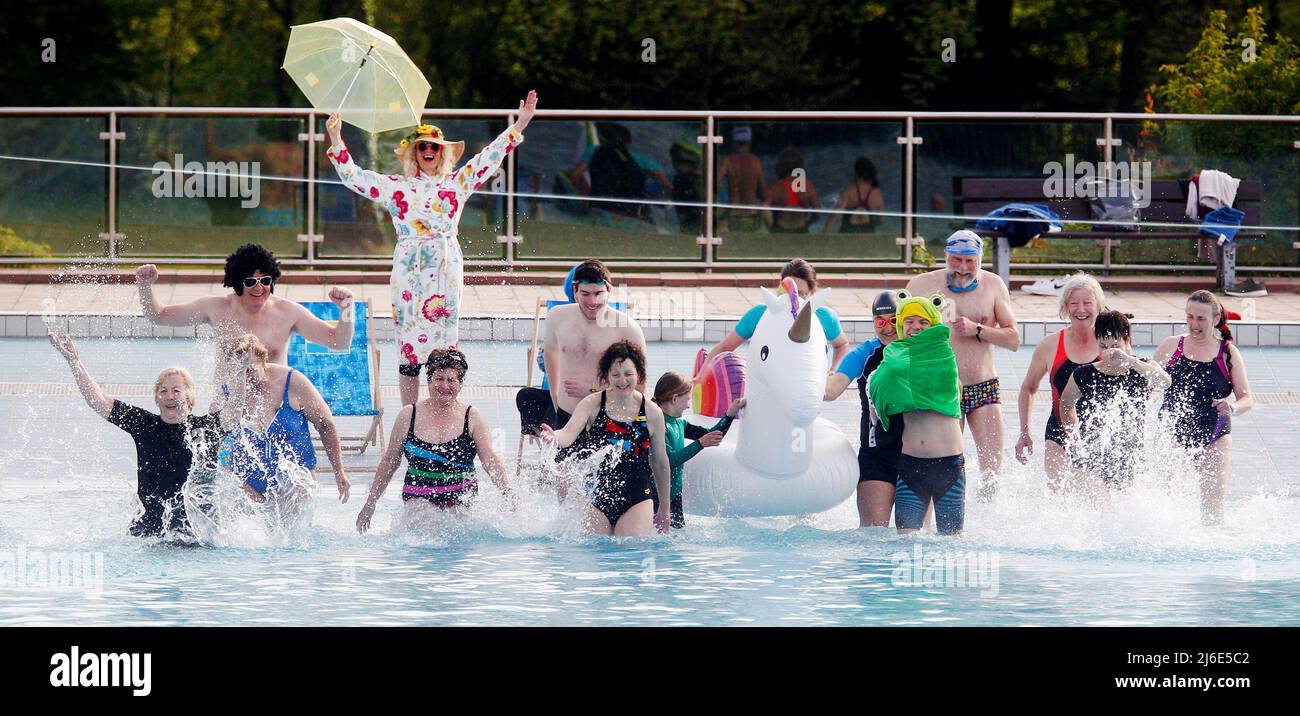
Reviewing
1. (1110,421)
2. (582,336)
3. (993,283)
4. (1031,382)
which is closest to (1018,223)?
(993,283)

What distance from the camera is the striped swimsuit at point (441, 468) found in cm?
838

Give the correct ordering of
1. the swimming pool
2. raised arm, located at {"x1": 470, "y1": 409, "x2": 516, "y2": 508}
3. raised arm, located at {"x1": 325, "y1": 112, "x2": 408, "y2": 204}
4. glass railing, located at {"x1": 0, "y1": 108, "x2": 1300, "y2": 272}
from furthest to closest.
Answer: glass railing, located at {"x1": 0, "y1": 108, "x2": 1300, "y2": 272} → raised arm, located at {"x1": 325, "y1": 112, "x2": 408, "y2": 204} → raised arm, located at {"x1": 470, "y1": 409, "x2": 516, "y2": 508} → the swimming pool

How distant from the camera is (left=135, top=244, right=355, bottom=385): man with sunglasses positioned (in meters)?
8.73

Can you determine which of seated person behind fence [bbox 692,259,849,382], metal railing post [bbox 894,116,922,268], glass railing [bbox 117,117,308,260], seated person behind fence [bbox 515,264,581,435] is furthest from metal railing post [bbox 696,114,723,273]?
seated person behind fence [bbox 692,259,849,382]

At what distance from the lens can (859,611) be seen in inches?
295

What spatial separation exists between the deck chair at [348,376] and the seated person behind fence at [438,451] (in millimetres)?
2392

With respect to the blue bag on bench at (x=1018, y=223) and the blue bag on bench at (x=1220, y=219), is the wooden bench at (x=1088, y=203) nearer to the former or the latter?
the blue bag on bench at (x=1220, y=219)

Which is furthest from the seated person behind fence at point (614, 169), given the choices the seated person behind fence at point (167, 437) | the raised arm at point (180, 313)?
the seated person behind fence at point (167, 437)

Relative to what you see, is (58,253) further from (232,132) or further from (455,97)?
(455,97)

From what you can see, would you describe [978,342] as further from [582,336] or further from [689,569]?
[689,569]

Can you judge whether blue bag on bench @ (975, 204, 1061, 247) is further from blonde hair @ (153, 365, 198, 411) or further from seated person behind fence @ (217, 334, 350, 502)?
blonde hair @ (153, 365, 198, 411)

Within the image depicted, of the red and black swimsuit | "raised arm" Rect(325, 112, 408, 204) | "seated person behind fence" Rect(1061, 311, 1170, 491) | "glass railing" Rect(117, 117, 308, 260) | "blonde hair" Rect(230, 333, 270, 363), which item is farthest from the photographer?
"glass railing" Rect(117, 117, 308, 260)

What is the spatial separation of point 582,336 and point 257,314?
1.52m

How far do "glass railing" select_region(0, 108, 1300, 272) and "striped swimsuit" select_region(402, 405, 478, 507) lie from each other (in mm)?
9786
